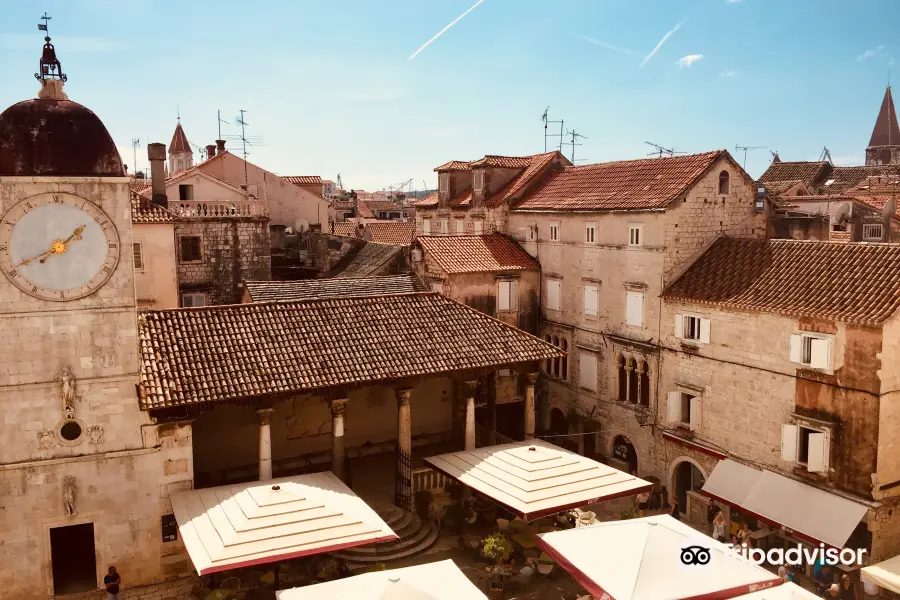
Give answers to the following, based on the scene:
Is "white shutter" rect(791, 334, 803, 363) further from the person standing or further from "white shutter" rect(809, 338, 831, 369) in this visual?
the person standing

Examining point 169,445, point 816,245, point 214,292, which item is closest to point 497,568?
point 169,445

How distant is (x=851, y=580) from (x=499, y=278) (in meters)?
17.7

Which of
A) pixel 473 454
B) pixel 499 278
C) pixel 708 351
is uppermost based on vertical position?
pixel 499 278

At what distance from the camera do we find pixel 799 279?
2402cm

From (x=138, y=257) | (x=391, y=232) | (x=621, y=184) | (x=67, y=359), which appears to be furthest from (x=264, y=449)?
(x=391, y=232)

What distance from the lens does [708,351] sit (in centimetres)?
2586

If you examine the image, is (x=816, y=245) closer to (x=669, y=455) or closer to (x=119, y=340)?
(x=669, y=455)

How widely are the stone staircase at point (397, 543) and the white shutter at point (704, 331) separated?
1114 centimetres

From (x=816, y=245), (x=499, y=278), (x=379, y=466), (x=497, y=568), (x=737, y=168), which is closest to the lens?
(x=497, y=568)

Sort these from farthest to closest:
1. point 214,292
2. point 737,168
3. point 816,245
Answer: point 214,292
point 737,168
point 816,245

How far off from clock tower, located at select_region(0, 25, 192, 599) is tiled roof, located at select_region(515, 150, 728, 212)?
61.2ft

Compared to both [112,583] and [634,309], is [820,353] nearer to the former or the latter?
[634,309]

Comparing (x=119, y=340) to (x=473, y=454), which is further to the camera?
(x=473, y=454)

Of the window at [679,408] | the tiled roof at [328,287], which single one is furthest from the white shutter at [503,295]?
the window at [679,408]
